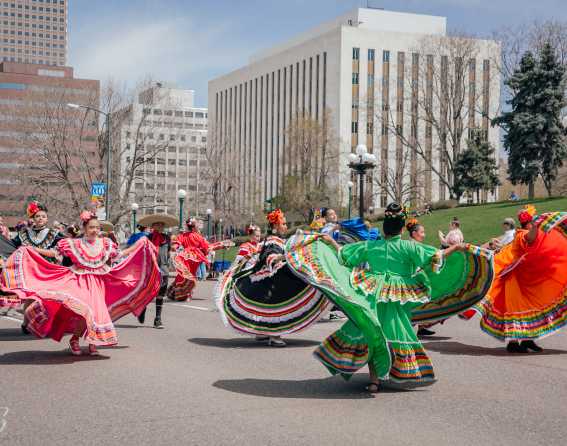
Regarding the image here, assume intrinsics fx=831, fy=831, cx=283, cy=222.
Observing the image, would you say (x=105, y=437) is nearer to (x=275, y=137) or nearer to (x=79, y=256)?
(x=79, y=256)

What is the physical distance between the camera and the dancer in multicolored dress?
37.6 ft

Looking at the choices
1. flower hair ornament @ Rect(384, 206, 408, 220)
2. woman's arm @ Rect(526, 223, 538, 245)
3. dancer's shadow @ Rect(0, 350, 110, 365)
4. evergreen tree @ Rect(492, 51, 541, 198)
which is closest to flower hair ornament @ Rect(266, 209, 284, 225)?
dancer's shadow @ Rect(0, 350, 110, 365)

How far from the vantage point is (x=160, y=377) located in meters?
8.85

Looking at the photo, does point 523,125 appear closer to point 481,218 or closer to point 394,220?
point 481,218

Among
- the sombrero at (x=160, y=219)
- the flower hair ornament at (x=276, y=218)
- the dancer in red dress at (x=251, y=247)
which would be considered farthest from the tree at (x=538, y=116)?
the flower hair ornament at (x=276, y=218)

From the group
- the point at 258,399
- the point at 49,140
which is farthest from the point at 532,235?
the point at 49,140

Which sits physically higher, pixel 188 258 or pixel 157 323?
pixel 188 258

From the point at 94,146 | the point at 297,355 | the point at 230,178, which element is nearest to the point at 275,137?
the point at 230,178

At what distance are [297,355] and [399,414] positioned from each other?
378 centimetres

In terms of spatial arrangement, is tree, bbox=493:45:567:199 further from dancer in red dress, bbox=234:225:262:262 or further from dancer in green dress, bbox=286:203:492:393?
dancer in green dress, bbox=286:203:492:393

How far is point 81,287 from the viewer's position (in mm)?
10195

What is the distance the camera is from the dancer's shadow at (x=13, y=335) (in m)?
12.3

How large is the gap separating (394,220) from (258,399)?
216 centimetres

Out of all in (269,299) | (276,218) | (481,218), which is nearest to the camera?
(269,299)
